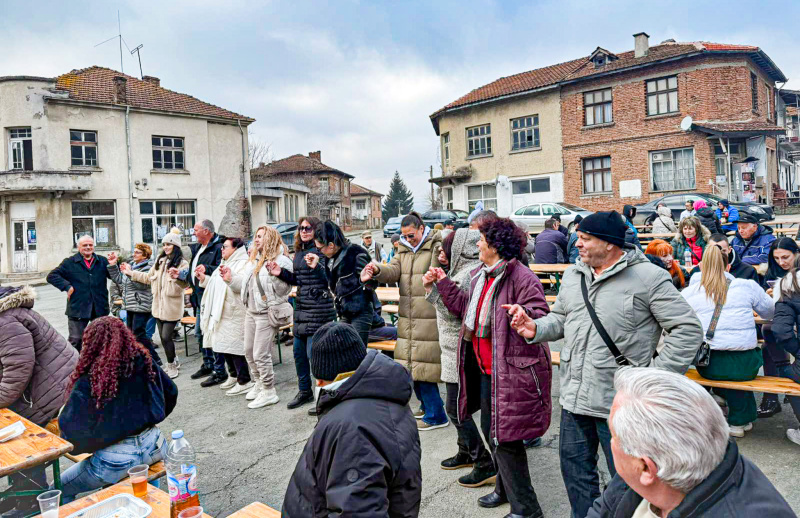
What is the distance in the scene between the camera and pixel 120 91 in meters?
27.5

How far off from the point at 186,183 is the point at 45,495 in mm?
28635

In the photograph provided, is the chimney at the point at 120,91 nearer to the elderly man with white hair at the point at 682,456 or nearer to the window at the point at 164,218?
the window at the point at 164,218

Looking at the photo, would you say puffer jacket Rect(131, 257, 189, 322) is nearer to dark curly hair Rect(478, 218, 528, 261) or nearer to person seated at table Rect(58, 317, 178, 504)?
person seated at table Rect(58, 317, 178, 504)

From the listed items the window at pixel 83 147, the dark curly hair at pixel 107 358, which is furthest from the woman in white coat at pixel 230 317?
the window at pixel 83 147

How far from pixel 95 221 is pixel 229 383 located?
2340 cm

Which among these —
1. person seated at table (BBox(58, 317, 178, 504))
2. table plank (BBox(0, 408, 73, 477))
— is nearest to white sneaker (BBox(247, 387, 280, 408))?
person seated at table (BBox(58, 317, 178, 504))

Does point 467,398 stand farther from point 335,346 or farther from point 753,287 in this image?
point 753,287

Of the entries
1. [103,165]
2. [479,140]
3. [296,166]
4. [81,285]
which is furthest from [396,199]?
[81,285]

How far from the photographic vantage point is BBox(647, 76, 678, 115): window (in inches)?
972

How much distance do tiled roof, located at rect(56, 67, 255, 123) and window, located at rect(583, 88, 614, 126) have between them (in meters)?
18.2

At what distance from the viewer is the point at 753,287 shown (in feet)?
15.3

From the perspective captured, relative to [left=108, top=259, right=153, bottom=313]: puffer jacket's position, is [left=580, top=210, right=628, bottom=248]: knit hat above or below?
above

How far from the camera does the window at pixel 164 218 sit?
27656 mm

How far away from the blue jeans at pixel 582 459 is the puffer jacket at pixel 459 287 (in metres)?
1.31
